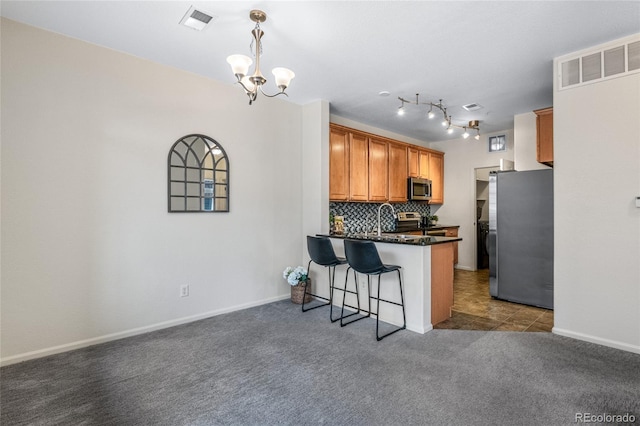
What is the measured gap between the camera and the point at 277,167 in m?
4.20

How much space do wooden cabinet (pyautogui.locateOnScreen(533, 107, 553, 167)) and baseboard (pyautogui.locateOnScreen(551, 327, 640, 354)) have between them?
1.92m

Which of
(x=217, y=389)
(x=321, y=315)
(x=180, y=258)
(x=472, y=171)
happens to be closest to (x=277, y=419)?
(x=217, y=389)

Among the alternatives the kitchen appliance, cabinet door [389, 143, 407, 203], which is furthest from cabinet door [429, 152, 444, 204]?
cabinet door [389, 143, 407, 203]

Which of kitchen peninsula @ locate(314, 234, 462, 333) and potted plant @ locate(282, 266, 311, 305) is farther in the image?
potted plant @ locate(282, 266, 311, 305)

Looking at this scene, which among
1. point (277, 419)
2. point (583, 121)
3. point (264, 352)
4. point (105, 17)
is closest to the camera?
point (277, 419)

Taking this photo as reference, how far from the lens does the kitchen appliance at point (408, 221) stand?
6.06 meters

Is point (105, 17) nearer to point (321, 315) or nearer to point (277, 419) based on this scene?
point (277, 419)

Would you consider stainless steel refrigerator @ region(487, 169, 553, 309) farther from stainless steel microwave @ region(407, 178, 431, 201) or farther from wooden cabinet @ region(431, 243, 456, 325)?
stainless steel microwave @ region(407, 178, 431, 201)

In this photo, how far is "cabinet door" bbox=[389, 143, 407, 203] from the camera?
18.3 feet

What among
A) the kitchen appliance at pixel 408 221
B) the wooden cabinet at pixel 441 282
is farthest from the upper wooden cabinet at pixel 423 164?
the wooden cabinet at pixel 441 282

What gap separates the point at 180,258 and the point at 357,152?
2959 millimetres

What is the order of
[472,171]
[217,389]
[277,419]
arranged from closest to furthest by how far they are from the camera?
[277,419] → [217,389] → [472,171]

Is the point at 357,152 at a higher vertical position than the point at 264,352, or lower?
higher

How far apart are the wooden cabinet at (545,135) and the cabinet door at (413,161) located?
229cm
